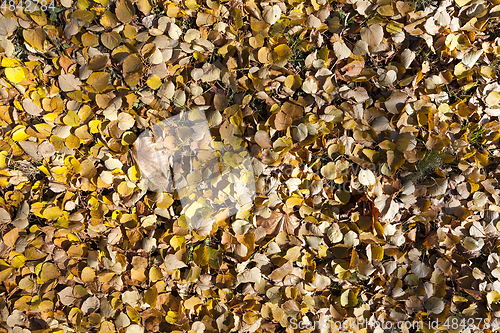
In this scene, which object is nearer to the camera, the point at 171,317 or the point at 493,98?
the point at 171,317

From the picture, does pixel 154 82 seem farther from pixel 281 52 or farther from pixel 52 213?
pixel 52 213

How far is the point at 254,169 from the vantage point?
1235mm

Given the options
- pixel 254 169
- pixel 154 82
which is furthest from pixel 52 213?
pixel 254 169

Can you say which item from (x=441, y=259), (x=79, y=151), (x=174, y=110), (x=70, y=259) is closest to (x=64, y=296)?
(x=70, y=259)

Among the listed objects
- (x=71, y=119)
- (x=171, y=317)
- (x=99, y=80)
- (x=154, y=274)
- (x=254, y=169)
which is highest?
(x=99, y=80)

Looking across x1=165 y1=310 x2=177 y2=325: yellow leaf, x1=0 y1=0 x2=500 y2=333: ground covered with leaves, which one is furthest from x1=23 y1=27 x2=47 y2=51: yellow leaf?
x1=165 y1=310 x2=177 y2=325: yellow leaf

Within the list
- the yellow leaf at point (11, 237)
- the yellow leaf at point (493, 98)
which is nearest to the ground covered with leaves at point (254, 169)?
the yellow leaf at point (11, 237)

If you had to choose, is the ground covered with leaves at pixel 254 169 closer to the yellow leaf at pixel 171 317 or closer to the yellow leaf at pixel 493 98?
the yellow leaf at pixel 171 317

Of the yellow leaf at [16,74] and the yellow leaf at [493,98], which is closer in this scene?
the yellow leaf at [16,74]

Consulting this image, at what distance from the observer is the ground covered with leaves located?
4.07 feet

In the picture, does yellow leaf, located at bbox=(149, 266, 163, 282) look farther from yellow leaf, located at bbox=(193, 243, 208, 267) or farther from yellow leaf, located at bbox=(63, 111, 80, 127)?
yellow leaf, located at bbox=(63, 111, 80, 127)

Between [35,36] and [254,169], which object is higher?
[35,36]

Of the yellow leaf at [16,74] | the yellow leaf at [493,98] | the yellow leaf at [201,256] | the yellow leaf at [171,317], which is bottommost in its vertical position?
the yellow leaf at [171,317]

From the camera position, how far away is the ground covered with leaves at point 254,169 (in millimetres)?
1240
